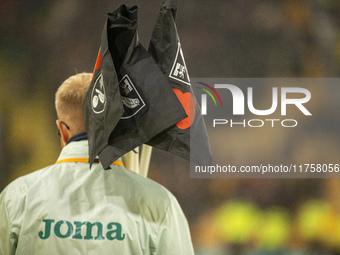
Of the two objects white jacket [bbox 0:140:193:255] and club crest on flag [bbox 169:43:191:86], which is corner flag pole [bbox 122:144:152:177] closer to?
white jacket [bbox 0:140:193:255]

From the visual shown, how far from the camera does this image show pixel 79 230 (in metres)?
1.53

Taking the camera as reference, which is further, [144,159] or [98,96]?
[144,159]

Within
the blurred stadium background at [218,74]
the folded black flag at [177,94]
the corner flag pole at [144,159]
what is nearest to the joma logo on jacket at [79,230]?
the folded black flag at [177,94]

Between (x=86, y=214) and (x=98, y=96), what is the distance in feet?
1.28

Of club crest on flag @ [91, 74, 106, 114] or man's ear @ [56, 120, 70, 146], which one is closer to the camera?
club crest on flag @ [91, 74, 106, 114]

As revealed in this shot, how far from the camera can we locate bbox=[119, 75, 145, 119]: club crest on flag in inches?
59.5

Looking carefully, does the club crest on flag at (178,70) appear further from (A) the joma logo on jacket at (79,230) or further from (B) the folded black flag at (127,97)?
(A) the joma logo on jacket at (79,230)

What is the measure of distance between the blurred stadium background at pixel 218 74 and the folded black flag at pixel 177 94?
125cm

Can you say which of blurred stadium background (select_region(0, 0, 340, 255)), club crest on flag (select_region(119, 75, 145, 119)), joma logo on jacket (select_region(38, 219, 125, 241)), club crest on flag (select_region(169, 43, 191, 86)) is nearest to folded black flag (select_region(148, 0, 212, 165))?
club crest on flag (select_region(169, 43, 191, 86))

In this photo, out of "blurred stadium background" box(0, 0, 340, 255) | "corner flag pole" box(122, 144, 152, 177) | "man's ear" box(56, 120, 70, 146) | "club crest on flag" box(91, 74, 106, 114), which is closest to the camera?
"club crest on flag" box(91, 74, 106, 114)

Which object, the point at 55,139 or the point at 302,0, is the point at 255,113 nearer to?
the point at 302,0

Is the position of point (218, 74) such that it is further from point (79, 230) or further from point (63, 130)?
point (79, 230)

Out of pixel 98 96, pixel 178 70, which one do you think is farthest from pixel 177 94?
pixel 98 96

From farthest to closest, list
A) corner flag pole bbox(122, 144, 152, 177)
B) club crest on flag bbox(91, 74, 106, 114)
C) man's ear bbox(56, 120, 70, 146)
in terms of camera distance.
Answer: corner flag pole bbox(122, 144, 152, 177) → man's ear bbox(56, 120, 70, 146) → club crest on flag bbox(91, 74, 106, 114)
